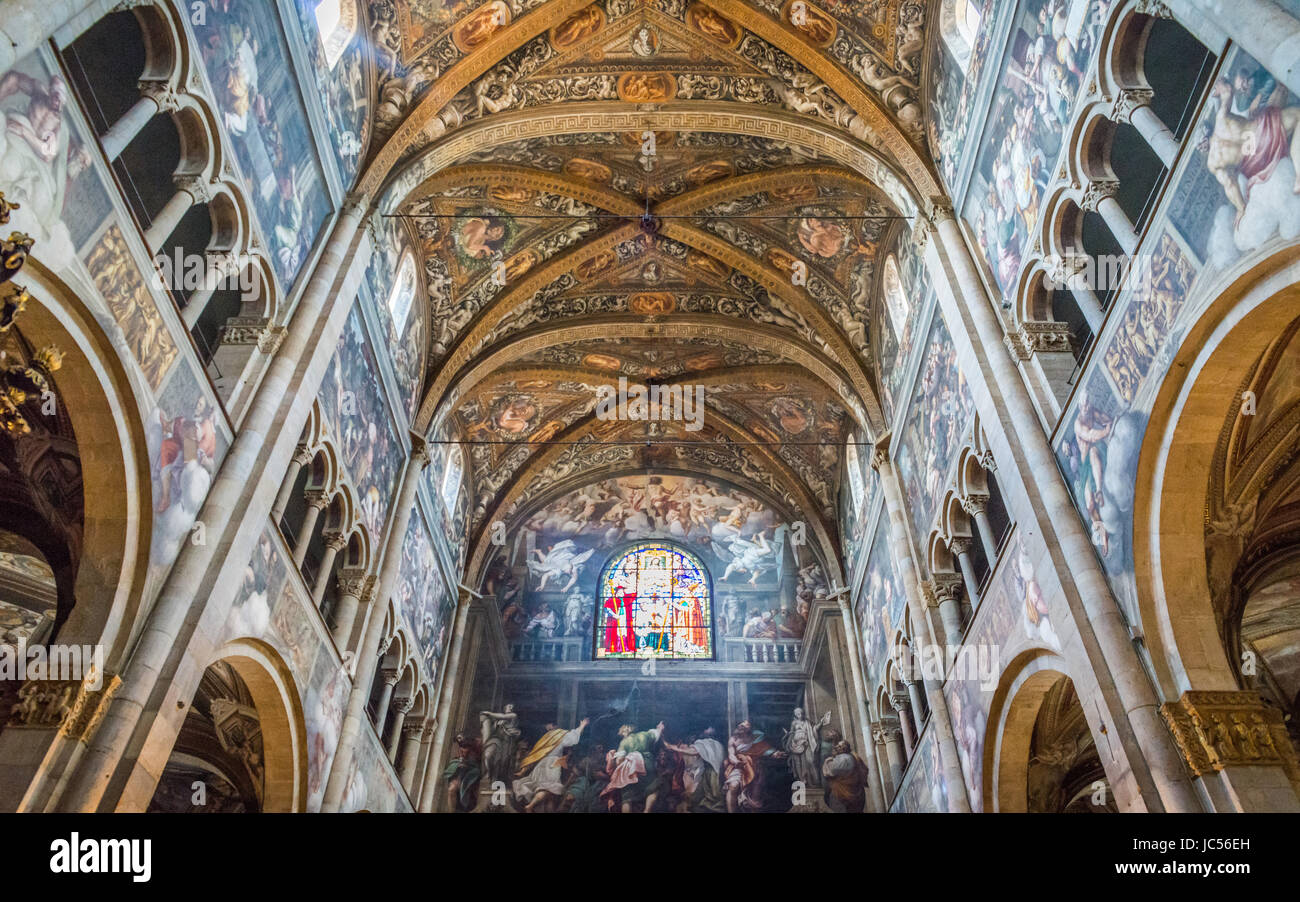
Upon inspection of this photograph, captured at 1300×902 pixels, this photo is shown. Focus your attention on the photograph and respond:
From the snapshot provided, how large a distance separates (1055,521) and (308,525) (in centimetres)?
923

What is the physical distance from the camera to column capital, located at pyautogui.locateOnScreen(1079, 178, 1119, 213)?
974cm

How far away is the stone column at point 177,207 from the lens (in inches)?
372

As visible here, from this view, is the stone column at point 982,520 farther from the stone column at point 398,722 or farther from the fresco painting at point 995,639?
the stone column at point 398,722

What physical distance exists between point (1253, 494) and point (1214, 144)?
3496mm

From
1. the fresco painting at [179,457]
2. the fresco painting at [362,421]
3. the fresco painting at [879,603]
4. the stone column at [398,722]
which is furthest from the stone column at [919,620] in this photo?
the fresco painting at [179,457]

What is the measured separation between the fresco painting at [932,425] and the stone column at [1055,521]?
970 millimetres

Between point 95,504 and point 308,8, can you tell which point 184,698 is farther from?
point 308,8

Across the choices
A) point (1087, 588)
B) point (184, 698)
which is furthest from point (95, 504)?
point (1087, 588)

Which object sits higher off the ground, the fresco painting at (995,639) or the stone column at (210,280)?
the stone column at (210,280)

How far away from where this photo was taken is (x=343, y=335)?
1398cm

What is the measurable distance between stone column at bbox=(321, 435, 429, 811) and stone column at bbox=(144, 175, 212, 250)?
22.7 ft

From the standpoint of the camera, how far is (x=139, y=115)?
919 cm
